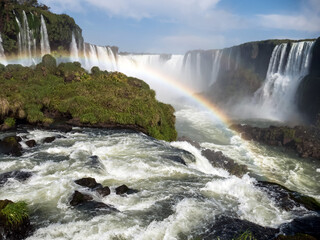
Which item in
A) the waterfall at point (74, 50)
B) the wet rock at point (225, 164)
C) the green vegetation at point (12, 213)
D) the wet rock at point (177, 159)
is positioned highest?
the waterfall at point (74, 50)

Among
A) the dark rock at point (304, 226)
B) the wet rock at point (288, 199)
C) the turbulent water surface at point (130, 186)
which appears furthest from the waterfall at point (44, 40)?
the dark rock at point (304, 226)

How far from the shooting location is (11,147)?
14188 millimetres

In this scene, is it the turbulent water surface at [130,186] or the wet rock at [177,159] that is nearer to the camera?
the turbulent water surface at [130,186]

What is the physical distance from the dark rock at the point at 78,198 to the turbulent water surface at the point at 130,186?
0.80ft

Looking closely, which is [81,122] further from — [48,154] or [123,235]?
[123,235]

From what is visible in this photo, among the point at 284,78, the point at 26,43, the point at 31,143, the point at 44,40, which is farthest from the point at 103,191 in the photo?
the point at 284,78

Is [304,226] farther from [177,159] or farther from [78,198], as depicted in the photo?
[78,198]

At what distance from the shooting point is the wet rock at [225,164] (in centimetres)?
2042

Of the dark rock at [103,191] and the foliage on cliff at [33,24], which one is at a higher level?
the foliage on cliff at [33,24]

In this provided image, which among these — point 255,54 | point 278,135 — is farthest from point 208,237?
point 255,54

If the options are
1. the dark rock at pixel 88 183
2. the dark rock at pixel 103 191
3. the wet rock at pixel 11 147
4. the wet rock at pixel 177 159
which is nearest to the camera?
the dark rock at pixel 103 191

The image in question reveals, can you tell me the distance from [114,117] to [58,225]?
13742mm

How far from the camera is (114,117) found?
21.2m

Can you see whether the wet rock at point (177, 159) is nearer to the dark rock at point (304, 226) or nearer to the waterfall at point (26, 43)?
the dark rock at point (304, 226)
